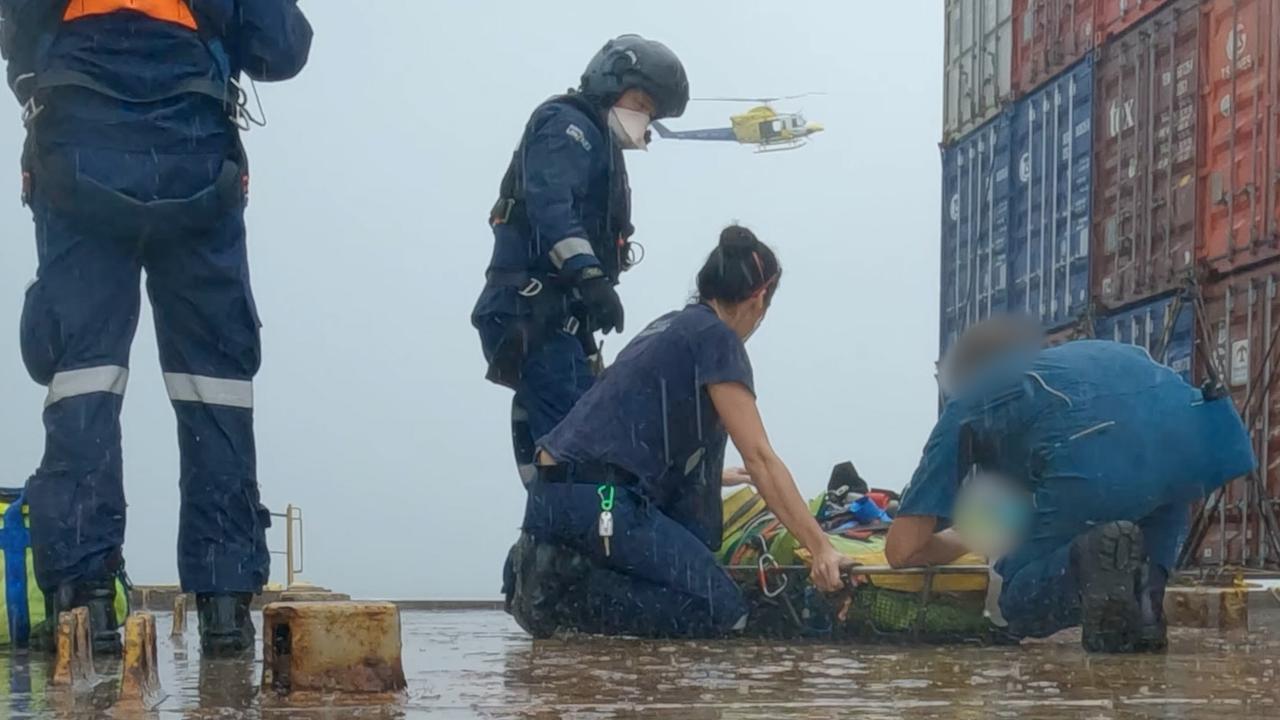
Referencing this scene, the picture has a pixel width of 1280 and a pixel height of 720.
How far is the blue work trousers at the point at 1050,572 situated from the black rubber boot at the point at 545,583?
3.44 ft

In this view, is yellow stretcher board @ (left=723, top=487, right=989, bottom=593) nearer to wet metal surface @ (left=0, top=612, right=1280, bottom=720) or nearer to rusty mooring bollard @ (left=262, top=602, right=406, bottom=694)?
wet metal surface @ (left=0, top=612, right=1280, bottom=720)

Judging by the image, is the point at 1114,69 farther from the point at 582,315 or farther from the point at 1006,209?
the point at 582,315

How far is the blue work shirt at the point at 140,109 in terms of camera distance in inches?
151

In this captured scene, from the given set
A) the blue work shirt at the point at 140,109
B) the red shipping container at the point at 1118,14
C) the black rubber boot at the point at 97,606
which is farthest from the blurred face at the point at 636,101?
the red shipping container at the point at 1118,14

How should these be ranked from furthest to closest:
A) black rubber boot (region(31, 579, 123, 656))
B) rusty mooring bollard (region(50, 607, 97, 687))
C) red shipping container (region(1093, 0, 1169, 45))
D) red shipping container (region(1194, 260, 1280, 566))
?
1. red shipping container (region(1093, 0, 1169, 45))
2. red shipping container (region(1194, 260, 1280, 566))
3. black rubber boot (region(31, 579, 123, 656))
4. rusty mooring bollard (region(50, 607, 97, 687))

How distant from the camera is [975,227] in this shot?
617 inches

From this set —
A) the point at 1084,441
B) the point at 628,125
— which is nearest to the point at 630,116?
the point at 628,125

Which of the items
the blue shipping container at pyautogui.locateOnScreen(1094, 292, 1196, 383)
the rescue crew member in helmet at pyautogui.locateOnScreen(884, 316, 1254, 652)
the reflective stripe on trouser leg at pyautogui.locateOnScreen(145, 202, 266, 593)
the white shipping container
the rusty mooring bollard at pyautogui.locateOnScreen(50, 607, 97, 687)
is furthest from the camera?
the white shipping container

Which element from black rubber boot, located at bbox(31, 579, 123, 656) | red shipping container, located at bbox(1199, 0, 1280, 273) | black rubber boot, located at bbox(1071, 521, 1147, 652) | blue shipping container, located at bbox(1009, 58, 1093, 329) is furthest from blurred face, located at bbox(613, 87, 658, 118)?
blue shipping container, located at bbox(1009, 58, 1093, 329)

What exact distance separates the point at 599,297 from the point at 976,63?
11.2 metres

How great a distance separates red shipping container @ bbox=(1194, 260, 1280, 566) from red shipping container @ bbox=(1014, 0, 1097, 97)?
9.26ft

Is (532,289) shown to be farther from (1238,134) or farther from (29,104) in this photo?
(1238,134)

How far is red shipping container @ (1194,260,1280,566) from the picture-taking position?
438 inches

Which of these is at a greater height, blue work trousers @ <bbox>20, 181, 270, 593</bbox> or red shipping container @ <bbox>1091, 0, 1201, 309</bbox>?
red shipping container @ <bbox>1091, 0, 1201, 309</bbox>
